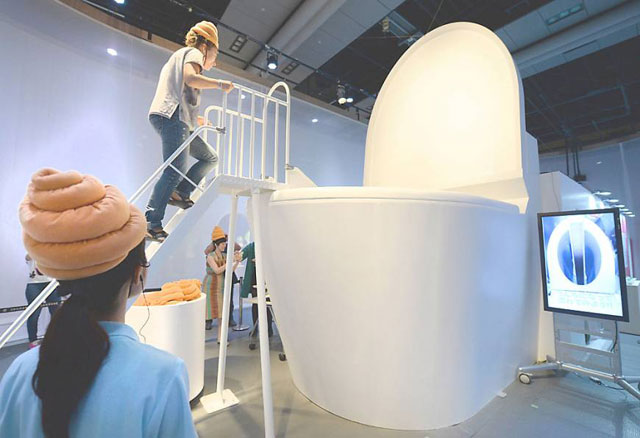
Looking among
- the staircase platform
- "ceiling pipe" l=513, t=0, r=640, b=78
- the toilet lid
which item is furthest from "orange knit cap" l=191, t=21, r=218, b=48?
"ceiling pipe" l=513, t=0, r=640, b=78

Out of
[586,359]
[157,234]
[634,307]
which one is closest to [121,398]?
[157,234]

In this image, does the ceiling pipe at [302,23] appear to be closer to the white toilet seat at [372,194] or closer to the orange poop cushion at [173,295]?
the white toilet seat at [372,194]

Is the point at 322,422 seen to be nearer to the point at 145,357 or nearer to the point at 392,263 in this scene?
the point at 392,263

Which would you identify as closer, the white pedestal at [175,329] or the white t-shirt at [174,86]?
the white t-shirt at [174,86]

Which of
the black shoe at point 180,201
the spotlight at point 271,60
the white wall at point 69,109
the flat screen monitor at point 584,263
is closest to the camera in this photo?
the black shoe at point 180,201

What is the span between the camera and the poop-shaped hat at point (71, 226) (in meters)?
0.56

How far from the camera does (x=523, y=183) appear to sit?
102 inches

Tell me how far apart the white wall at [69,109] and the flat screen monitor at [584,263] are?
11.9 feet

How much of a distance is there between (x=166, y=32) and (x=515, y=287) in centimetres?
568

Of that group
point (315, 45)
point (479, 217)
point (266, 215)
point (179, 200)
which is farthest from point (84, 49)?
point (479, 217)

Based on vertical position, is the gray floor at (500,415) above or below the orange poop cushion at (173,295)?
below

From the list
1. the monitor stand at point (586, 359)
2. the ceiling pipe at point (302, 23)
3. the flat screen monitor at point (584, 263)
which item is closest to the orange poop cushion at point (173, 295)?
the monitor stand at point (586, 359)

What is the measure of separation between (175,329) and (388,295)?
59.1 inches

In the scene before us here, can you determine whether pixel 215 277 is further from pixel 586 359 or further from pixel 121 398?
pixel 586 359
